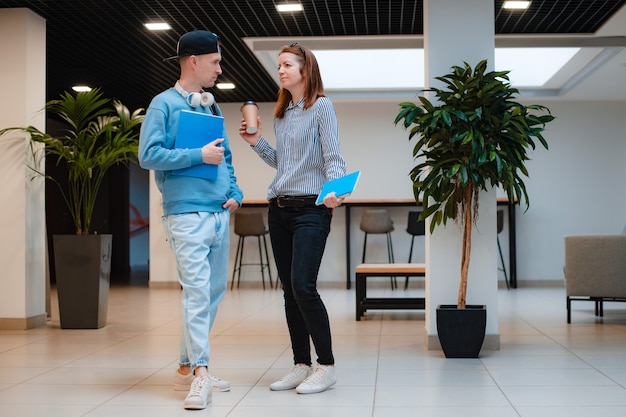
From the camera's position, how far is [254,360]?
4270 mm

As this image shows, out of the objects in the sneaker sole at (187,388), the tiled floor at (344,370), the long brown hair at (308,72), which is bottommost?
the tiled floor at (344,370)

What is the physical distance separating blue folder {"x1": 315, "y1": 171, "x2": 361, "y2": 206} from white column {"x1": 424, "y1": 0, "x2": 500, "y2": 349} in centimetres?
176

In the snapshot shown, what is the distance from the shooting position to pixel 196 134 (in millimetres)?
3250

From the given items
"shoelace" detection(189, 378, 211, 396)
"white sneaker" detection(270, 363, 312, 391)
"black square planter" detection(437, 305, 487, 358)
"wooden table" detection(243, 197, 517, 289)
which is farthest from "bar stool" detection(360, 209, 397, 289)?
"shoelace" detection(189, 378, 211, 396)

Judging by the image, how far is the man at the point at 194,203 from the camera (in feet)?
10.3

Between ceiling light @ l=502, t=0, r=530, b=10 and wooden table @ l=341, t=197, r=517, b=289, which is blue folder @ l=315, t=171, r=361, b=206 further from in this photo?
wooden table @ l=341, t=197, r=517, b=289

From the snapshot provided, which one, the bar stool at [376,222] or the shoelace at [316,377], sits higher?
the bar stool at [376,222]

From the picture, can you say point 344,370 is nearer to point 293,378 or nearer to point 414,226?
point 293,378

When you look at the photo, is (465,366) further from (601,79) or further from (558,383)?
(601,79)

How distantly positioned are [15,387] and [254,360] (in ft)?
4.06

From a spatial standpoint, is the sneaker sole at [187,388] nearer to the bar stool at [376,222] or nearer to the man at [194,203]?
the man at [194,203]

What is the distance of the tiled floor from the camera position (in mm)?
3057

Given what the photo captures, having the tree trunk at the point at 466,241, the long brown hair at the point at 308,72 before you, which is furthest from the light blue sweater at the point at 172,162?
the tree trunk at the point at 466,241

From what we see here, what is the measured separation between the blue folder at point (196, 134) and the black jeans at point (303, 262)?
326 millimetres
